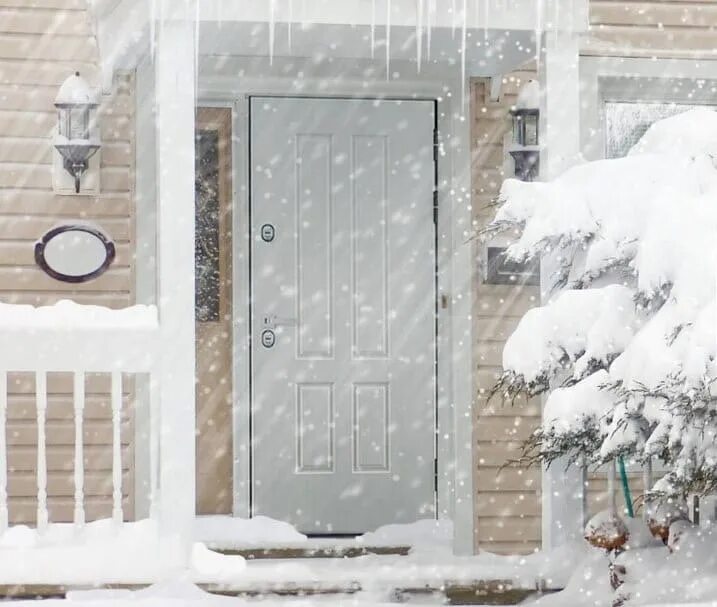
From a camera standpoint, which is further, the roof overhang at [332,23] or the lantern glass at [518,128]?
the lantern glass at [518,128]

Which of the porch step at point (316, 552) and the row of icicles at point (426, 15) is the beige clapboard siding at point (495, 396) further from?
the row of icicles at point (426, 15)

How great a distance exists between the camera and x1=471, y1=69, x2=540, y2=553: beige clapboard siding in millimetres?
6879

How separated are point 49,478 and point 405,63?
9.53 feet

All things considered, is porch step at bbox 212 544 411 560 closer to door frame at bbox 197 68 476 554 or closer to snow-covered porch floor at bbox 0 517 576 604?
door frame at bbox 197 68 476 554

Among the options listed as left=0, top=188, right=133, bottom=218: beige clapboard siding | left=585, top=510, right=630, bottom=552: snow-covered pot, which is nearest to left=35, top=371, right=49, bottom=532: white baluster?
left=0, top=188, right=133, bottom=218: beige clapboard siding

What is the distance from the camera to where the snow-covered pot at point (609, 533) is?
505cm

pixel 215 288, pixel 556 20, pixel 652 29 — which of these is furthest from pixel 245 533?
pixel 652 29

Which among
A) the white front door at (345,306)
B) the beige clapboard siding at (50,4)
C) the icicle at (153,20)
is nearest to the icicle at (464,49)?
the white front door at (345,306)

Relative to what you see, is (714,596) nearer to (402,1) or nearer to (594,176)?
(594,176)

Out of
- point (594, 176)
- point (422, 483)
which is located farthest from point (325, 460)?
point (594, 176)

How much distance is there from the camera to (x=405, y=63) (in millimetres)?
6969

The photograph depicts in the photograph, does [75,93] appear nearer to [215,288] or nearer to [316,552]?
[215,288]

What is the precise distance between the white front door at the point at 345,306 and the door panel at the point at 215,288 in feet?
0.51

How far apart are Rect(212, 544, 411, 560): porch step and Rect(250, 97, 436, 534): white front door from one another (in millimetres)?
240
